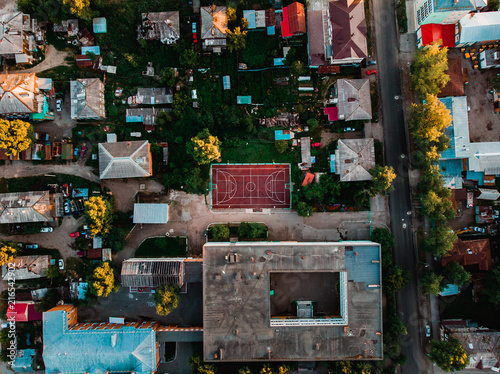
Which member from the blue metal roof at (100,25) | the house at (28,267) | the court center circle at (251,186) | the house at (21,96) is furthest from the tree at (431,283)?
the house at (21,96)

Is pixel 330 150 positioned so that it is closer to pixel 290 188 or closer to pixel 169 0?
pixel 290 188

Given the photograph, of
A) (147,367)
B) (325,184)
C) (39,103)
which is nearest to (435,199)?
(325,184)

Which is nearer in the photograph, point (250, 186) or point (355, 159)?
point (355, 159)

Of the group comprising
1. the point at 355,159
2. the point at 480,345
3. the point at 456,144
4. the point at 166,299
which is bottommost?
the point at 480,345

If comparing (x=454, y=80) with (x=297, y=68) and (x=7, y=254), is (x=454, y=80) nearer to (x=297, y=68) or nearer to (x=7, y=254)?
(x=297, y=68)

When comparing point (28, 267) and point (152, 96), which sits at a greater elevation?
point (152, 96)

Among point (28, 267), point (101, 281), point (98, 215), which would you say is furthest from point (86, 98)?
point (101, 281)

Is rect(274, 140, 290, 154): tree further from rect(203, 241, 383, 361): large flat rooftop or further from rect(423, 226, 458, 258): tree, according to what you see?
rect(423, 226, 458, 258): tree
